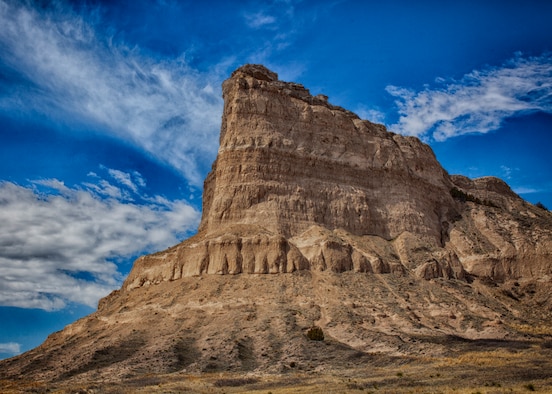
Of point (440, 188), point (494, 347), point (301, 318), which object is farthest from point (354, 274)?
point (440, 188)

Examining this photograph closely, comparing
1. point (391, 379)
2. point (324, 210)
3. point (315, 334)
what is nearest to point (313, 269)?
point (324, 210)

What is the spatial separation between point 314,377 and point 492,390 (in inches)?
523

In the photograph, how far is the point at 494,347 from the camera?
150ft

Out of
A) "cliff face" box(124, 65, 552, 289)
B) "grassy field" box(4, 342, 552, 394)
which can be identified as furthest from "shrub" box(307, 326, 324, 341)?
"cliff face" box(124, 65, 552, 289)

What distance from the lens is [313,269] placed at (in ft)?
201

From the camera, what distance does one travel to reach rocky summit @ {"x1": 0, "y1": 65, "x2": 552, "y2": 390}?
154 feet

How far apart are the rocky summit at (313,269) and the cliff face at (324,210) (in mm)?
184

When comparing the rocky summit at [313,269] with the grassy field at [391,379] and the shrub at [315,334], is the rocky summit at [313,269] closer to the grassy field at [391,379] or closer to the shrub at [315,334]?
the shrub at [315,334]

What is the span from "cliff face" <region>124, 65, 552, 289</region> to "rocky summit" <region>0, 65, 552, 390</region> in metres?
0.18

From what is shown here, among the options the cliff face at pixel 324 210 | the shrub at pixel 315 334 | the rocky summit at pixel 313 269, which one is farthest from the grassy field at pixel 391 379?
the cliff face at pixel 324 210

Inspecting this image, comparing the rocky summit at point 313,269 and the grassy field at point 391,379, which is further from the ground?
the rocky summit at point 313,269

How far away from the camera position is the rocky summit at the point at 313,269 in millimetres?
47000

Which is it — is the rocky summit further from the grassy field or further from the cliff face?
the grassy field

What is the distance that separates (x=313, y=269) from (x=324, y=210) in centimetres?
1109
